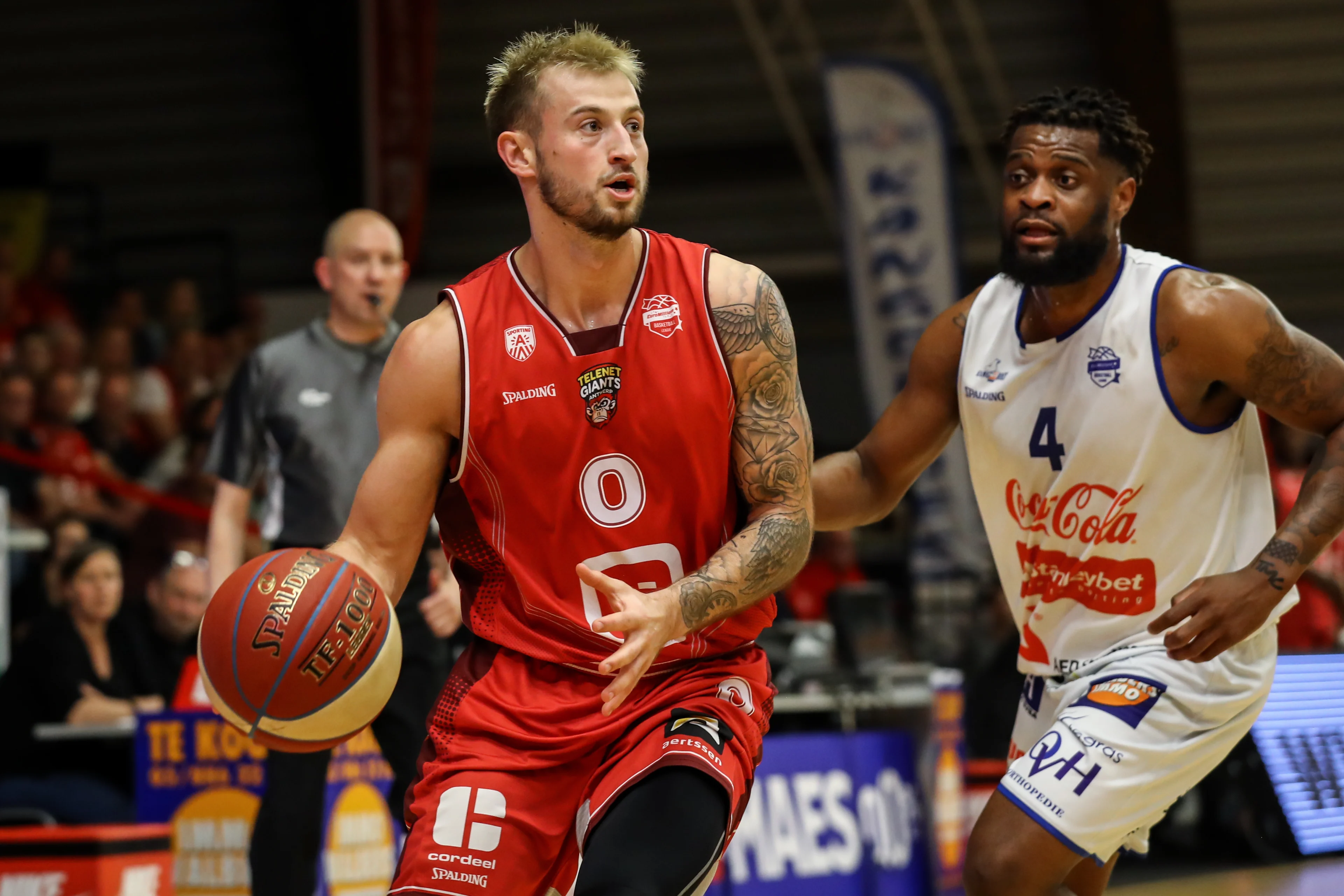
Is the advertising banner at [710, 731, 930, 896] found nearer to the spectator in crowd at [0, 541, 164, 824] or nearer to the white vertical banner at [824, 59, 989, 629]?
the spectator in crowd at [0, 541, 164, 824]

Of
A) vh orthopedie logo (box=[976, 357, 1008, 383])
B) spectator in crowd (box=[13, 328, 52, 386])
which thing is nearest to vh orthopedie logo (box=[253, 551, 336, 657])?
vh orthopedie logo (box=[976, 357, 1008, 383])

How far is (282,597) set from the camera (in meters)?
3.11

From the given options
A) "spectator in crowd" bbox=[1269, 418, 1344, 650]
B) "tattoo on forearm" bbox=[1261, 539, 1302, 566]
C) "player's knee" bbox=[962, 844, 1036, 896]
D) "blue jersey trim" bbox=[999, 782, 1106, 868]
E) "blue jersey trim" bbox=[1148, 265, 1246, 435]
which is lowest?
"spectator in crowd" bbox=[1269, 418, 1344, 650]

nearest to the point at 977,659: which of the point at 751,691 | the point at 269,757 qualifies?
the point at 269,757

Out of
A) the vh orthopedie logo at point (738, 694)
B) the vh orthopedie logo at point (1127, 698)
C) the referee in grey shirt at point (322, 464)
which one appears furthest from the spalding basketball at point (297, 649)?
the referee in grey shirt at point (322, 464)

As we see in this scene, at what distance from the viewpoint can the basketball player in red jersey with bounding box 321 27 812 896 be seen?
320 centimetres

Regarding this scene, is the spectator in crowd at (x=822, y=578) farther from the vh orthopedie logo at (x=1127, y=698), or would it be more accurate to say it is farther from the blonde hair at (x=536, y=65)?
the blonde hair at (x=536, y=65)

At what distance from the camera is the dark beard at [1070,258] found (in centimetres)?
383

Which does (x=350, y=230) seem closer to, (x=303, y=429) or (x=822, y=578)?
(x=303, y=429)

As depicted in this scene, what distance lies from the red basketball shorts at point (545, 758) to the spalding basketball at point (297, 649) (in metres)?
0.22

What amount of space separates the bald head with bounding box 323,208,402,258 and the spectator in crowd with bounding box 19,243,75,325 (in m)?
6.26

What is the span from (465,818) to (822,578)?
23.4 feet

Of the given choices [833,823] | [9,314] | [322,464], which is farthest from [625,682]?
[9,314]

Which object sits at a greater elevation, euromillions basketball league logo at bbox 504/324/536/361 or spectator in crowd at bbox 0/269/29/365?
euromillions basketball league logo at bbox 504/324/536/361
